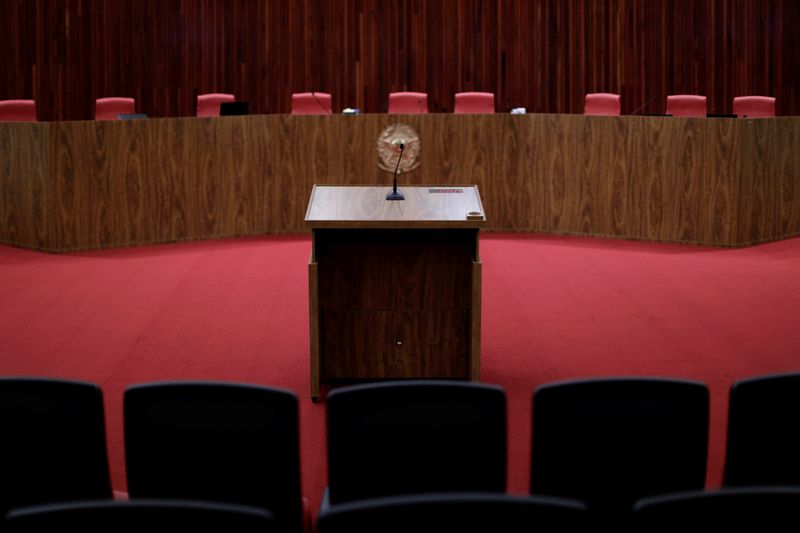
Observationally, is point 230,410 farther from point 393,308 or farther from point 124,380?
point 124,380

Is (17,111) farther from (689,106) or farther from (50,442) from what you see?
(50,442)

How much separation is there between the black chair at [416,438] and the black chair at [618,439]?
0.37ft

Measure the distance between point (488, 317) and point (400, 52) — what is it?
6884 mm

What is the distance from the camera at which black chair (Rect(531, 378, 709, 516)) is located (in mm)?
2322

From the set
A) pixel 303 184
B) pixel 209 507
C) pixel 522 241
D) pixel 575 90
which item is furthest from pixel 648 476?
pixel 575 90

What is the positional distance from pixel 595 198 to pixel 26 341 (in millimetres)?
4936

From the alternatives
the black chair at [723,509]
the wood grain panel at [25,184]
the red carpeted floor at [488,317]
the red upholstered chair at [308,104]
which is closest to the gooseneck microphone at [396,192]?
the red carpeted floor at [488,317]

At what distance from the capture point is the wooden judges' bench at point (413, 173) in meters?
8.09

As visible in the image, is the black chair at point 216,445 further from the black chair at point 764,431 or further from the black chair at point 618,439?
the black chair at point 764,431

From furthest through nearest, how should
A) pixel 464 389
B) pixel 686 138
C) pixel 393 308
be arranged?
pixel 686 138, pixel 393 308, pixel 464 389

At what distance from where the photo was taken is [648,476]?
2396 mm

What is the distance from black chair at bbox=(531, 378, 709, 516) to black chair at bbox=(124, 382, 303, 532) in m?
0.57

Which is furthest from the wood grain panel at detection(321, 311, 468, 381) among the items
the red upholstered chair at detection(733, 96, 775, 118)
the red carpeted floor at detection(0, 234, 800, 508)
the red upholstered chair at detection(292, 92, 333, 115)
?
the red upholstered chair at detection(733, 96, 775, 118)

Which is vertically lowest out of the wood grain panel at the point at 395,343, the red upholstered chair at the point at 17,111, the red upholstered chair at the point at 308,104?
the wood grain panel at the point at 395,343
